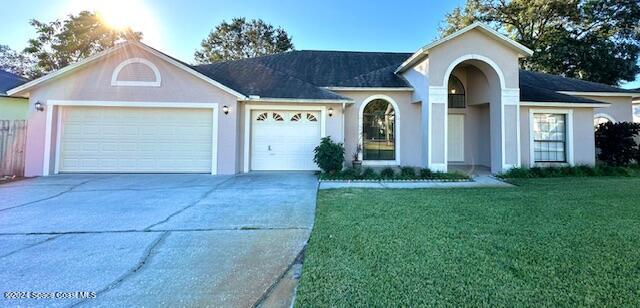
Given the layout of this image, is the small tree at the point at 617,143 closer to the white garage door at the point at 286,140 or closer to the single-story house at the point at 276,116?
the single-story house at the point at 276,116

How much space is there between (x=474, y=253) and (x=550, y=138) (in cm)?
Answer: 1103

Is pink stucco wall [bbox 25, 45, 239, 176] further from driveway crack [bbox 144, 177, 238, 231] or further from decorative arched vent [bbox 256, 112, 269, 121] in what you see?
driveway crack [bbox 144, 177, 238, 231]

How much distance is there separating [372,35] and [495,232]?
19.3 metres

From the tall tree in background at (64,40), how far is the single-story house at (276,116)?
23071 mm

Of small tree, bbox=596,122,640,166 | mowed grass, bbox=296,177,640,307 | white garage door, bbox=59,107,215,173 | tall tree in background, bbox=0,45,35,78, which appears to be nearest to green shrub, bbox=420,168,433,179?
mowed grass, bbox=296,177,640,307

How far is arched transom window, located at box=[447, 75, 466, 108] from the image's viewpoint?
13.4 m

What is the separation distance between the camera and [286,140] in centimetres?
1148

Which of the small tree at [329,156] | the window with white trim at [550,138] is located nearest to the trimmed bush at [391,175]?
the small tree at [329,156]

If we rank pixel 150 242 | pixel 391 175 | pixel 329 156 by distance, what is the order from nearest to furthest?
pixel 150 242 < pixel 391 175 < pixel 329 156

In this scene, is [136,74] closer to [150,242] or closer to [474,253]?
[150,242]

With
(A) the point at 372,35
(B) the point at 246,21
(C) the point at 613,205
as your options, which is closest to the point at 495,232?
(C) the point at 613,205

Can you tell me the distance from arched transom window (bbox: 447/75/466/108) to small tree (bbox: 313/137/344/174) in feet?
20.4

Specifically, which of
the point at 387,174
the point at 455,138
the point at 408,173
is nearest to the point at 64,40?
the point at 387,174

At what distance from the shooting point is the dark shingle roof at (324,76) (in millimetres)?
11539
